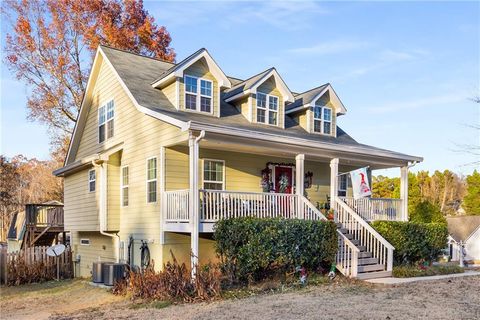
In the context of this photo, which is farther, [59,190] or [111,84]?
[59,190]

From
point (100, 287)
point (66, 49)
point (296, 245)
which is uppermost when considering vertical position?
point (66, 49)

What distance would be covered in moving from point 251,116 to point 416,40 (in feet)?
19.1

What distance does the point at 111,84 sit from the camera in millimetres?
16281

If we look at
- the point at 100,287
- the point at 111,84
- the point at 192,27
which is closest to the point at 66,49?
the point at 111,84

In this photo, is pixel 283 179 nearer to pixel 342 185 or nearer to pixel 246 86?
pixel 342 185

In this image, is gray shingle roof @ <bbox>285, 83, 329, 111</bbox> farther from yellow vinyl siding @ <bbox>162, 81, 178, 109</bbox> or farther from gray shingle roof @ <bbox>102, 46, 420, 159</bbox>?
yellow vinyl siding @ <bbox>162, 81, 178, 109</bbox>

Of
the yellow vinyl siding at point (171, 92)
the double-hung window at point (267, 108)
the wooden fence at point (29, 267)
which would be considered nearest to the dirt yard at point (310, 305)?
the wooden fence at point (29, 267)

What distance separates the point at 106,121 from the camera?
1678 cm

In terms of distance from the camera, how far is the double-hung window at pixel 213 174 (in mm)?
13914

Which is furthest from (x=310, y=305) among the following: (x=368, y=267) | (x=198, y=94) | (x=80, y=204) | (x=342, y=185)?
(x=80, y=204)

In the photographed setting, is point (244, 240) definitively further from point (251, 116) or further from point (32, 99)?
point (32, 99)

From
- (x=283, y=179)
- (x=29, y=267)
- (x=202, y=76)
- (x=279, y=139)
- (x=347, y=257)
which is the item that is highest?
(x=202, y=76)

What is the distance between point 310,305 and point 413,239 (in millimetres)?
6813

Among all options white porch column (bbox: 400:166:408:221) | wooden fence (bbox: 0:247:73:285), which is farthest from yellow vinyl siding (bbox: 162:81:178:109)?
white porch column (bbox: 400:166:408:221)
